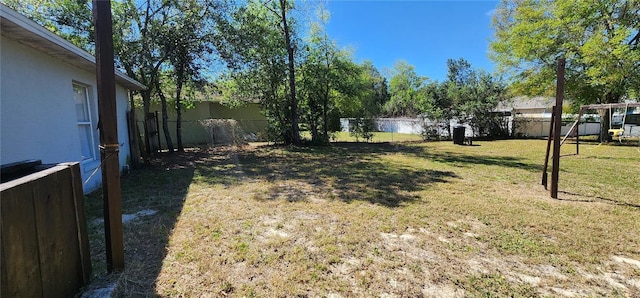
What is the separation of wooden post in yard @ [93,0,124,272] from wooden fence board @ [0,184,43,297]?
0.66 m

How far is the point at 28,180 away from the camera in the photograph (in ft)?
5.55

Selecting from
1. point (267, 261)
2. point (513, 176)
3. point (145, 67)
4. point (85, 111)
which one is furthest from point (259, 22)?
point (267, 261)

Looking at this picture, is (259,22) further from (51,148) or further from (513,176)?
(513,176)

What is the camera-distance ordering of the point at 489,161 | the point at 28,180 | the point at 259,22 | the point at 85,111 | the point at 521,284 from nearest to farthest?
the point at 28,180, the point at 521,284, the point at 85,111, the point at 489,161, the point at 259,22

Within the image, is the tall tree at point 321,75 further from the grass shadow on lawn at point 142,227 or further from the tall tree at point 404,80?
the tall tree at point 404,80

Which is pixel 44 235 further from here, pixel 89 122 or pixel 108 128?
pixel 89 122

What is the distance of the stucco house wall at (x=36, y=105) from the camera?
336 cm

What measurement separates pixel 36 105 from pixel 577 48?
18159 millimetres

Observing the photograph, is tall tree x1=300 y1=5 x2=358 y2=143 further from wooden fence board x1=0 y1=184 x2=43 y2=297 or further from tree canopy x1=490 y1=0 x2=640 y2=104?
wooden fence board x1=0 y1=184 x2=43 y2=297

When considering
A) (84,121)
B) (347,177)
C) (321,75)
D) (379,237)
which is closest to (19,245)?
(379,237)

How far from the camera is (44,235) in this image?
180cm

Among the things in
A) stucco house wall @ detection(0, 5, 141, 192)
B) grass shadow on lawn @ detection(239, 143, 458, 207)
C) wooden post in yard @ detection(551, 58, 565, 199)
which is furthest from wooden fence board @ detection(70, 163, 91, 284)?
wooden post in yard @ detection(551, 58, 565, 199)

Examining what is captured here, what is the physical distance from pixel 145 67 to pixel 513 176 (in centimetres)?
1055

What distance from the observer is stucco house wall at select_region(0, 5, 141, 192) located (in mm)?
3361
